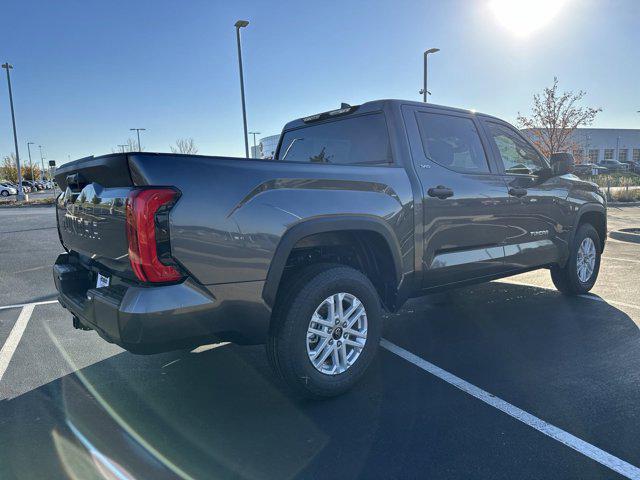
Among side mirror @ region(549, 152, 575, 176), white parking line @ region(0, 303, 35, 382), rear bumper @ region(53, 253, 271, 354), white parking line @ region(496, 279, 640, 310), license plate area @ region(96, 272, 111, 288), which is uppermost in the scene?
side mirror @ region(549, 152, 575, 176)

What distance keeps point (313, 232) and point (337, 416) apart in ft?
3.65

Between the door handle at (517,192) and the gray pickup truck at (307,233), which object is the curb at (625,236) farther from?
the door handle at (517,192)

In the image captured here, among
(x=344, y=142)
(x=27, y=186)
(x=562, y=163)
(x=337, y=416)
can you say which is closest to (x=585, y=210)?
(x=562, y=163)

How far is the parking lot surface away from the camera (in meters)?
2.43

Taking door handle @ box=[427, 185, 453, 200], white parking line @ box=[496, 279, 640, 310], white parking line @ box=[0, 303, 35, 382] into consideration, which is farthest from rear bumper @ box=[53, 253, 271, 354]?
white parking line @ box=[496, 279, 640, 310]

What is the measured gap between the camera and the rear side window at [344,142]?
3.81m

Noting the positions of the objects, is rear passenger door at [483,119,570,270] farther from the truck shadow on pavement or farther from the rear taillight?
the rear taillight

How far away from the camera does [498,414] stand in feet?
9.41

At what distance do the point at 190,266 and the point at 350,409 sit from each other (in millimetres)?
1346

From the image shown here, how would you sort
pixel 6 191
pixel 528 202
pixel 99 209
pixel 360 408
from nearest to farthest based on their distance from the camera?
1. pixel 99 209
2. pixel 360 408
3. pixel 528 202
4. pixel 6 191

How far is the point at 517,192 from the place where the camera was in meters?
4.42

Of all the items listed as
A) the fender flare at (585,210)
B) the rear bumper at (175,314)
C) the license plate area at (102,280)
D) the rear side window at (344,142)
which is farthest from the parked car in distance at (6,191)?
the fender flare at (585,210)

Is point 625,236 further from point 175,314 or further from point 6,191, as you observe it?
point 6,191

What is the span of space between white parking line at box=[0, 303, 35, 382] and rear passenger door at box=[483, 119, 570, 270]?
169 inches
